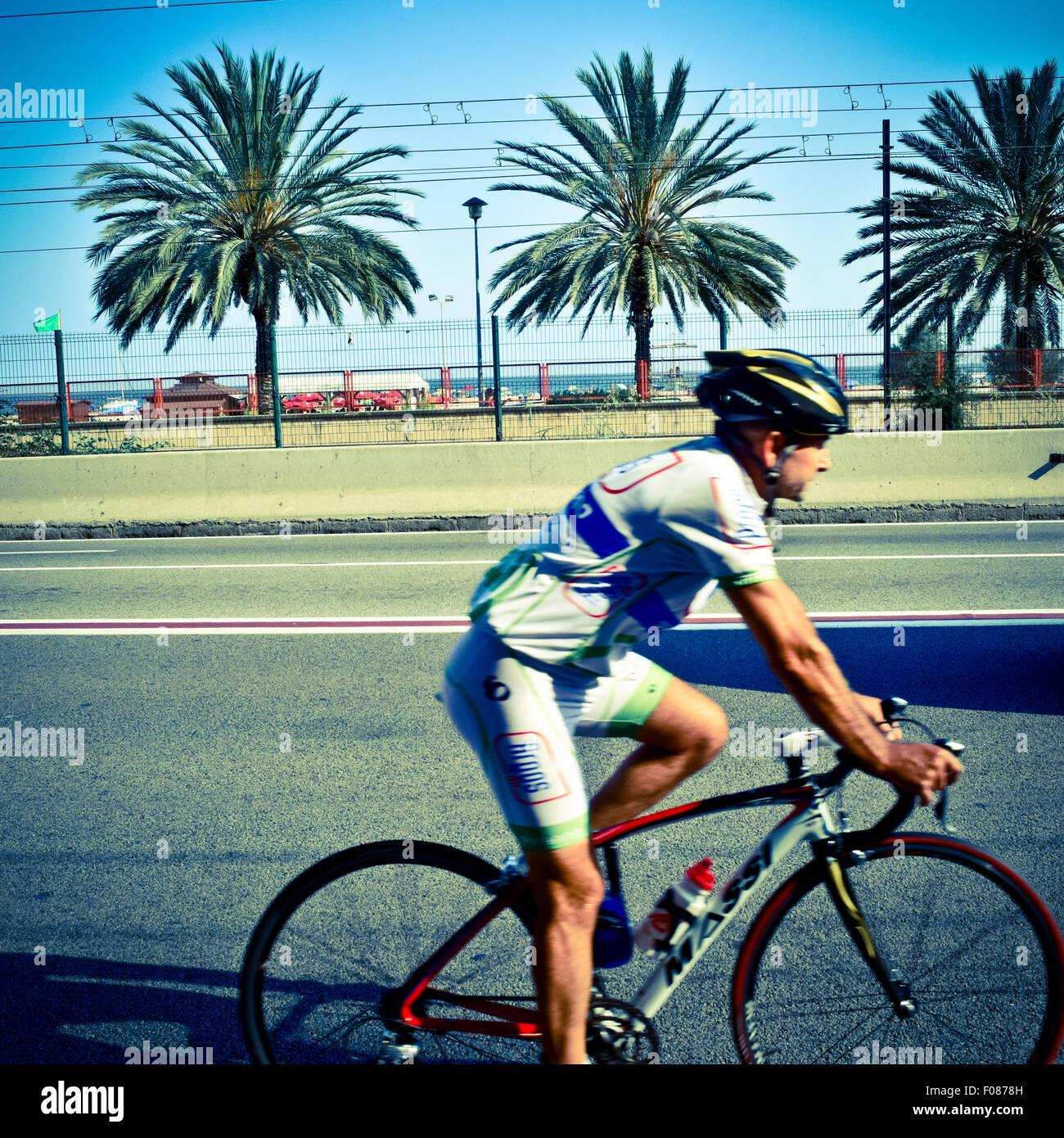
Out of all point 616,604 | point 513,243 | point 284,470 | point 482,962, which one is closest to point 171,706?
point 482,962

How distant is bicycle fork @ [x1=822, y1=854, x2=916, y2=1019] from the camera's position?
7.71ft

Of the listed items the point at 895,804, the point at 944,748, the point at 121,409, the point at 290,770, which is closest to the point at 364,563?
the point at 290,770

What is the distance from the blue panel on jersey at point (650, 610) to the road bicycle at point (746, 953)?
401 millimetres

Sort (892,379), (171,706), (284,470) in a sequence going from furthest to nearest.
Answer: (892,379), (284,470), (171,706)

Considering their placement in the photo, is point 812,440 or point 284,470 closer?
point 812,440

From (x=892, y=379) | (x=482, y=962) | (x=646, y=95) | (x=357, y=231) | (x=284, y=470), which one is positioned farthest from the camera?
(x=357, y=231)

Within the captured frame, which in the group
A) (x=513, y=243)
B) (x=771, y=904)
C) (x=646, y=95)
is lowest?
(x=771, y=904)

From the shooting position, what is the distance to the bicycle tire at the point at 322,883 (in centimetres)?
238

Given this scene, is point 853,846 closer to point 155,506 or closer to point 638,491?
point 638,491

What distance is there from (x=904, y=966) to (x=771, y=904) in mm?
485

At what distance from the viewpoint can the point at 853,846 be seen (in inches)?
91.4

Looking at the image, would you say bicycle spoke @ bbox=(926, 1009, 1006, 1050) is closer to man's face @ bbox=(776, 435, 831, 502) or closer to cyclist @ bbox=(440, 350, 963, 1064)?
cyclist @ bbox=(440, 350, 963, 1064)

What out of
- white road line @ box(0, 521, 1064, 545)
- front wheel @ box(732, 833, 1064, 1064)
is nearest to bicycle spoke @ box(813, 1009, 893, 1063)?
front wheel @ box(732, 833, 1064, 1064)

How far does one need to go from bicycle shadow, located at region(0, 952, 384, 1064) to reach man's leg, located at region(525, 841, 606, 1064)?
0.65m
